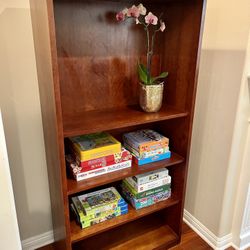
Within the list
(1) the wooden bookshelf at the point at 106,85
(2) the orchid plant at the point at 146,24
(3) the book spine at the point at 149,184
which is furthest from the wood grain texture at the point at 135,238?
(2) the orchid plant at the point at 146,24

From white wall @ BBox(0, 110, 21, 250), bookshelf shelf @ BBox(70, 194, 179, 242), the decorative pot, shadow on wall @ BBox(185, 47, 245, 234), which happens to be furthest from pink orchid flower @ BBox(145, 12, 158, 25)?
bookshelf shelf @ BBox(70, 194, 179, 242)

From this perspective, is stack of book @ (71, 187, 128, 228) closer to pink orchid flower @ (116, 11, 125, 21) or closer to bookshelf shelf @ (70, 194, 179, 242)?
bookshelf shelf @ (70, 194, 179, 242)

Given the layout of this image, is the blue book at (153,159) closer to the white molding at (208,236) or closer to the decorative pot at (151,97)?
the decorative pot at (151,97)

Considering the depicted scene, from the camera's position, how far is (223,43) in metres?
1.36

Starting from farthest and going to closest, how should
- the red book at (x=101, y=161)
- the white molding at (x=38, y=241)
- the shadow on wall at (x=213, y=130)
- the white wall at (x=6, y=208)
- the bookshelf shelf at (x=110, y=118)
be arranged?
the white molding at (x=38, y=241) → the shadow on wall at (x=213, y=130) → the red book at (x=101, y=161) → the bookshelf shelf at (x=110, y=118) → the white wall at (x=6, y=208)

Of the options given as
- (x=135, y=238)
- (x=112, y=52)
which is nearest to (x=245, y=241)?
(x=135, y=238)

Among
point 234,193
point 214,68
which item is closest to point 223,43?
point 214,68

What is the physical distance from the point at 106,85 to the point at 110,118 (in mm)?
230

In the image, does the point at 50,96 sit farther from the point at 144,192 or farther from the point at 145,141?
the point at 144,192

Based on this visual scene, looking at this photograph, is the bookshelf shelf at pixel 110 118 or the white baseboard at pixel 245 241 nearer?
the bookshelf shelf at pixel 110 118

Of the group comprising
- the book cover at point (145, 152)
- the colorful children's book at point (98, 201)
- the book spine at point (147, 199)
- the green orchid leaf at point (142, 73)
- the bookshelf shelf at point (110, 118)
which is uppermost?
the green orchid leaf at point (142, 73)

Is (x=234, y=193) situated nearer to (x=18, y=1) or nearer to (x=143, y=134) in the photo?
(x=143, y=134)

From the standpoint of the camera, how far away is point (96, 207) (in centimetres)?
140

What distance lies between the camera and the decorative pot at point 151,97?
1.31 meters
